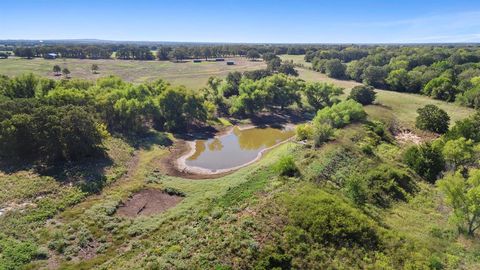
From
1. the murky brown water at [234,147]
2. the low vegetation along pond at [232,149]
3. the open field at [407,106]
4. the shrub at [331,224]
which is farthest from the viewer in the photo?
the open field at [407,106]

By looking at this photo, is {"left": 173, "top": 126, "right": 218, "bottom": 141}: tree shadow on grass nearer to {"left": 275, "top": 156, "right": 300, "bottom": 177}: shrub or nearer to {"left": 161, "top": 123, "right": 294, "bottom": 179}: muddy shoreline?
{"left": 161, "top": 123, "right": 294, "bottom": 179}: muddy shoreline

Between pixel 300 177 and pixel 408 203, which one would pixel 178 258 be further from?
pixel 408 203

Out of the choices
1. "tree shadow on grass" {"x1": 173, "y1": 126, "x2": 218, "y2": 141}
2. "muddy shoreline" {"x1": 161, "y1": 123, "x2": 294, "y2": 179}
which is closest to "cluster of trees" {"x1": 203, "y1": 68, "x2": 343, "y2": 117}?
"tree shadow on grass" {"x1": 173, "y1": 126, "x2": 218, "y2": 141}

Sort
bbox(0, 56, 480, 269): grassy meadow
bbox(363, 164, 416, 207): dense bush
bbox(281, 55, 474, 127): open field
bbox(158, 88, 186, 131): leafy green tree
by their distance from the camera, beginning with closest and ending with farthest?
1. bbox(0, 56, 480, 269): grassy meadow
2. bbox(363, 164, 416, 207): dense bush
3. bbox(158, 88, 186, 131): leafy green tree
4. bbox(281, 55, 474, 127): open field

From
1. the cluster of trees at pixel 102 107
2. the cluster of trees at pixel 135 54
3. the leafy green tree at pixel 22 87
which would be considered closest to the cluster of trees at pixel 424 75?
the cluster of trees at pixel 102 107

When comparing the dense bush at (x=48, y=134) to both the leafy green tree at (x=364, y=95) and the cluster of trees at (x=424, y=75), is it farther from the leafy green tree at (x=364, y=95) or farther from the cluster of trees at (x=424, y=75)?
the cluster of trees at (x=424, y=75)

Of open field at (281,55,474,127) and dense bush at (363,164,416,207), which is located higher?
open field at (281,55,474,127)
